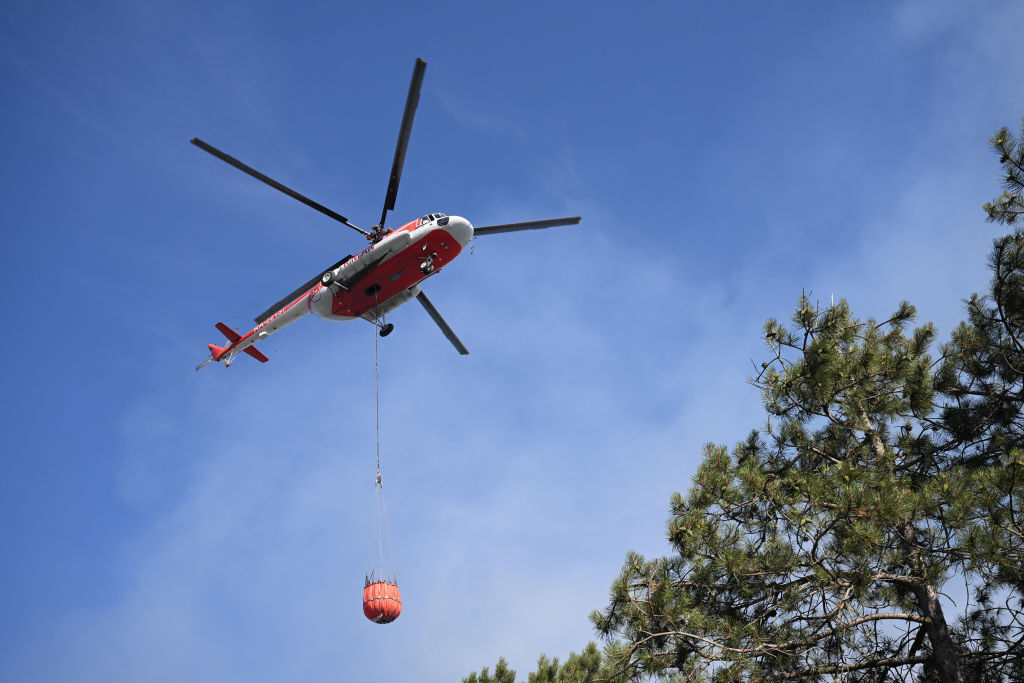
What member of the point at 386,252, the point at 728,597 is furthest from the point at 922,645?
the point at 386,252

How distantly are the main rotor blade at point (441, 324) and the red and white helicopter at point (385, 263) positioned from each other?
1.9 inches

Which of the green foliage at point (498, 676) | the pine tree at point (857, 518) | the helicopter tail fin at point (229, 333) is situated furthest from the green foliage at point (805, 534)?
the helicopter tail fin at point (229, 333)

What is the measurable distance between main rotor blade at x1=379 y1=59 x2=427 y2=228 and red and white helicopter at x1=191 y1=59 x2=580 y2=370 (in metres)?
0.02

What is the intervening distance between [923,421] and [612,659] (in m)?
4.90

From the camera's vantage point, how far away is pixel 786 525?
7.90 meters

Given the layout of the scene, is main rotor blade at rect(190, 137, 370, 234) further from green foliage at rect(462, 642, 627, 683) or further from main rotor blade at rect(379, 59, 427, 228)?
green foliage at rect(462, 642, 627, 683)

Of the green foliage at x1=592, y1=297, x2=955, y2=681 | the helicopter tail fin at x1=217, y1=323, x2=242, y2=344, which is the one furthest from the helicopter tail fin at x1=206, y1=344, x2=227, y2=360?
the green foliage at x1=592, y1=297, x2=955, y2=681

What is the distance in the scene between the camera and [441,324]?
15.9m

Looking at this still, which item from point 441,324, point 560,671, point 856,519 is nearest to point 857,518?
point 856,519

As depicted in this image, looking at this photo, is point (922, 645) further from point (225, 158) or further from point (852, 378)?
point (225, 158)

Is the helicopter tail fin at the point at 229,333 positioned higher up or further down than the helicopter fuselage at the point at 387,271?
higher up

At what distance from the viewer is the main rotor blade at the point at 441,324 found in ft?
49.3

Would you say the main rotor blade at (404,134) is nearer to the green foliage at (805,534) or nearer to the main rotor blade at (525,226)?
the main rotor blade at (525,226)

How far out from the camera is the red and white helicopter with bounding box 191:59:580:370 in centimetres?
1318
